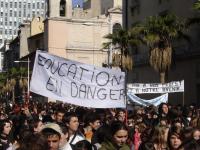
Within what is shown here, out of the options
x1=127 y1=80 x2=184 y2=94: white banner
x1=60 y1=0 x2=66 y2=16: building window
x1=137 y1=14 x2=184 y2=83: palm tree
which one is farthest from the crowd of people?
x1=60 y1=0 x2=66 y2=16: building window

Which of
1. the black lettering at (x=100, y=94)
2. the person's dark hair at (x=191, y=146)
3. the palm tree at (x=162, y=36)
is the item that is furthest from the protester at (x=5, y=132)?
the palm tree at (x=162, y=36)

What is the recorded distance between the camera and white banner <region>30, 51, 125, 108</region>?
1170 centimetres

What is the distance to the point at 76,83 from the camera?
1198 cm

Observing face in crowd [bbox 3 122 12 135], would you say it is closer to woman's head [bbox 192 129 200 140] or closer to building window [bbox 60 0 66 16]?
woman's head [bbox 192 129 200 140]

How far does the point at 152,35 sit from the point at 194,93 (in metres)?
5.75

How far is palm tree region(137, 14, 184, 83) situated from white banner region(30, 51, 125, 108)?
19615 millimetres

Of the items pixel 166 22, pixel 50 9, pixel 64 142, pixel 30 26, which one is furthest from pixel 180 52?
pixel 30 26

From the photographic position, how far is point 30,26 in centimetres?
10475

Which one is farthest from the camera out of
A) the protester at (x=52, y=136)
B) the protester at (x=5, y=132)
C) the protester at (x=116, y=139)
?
the protester at (x=5, y=132)

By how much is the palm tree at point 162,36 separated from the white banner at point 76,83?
1961cm

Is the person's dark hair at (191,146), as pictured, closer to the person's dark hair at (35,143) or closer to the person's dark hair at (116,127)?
the person's dark hair at (116,127)

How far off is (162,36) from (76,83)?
2095 centimetres

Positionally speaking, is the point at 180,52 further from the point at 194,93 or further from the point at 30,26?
the point at 30,26

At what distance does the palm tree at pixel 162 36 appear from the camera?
1260 inches
